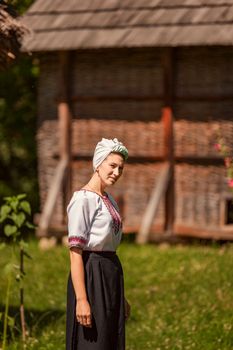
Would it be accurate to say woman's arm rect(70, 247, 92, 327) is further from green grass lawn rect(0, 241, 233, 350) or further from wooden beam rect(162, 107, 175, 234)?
wooden beam rect(162, 107, 175, 234)

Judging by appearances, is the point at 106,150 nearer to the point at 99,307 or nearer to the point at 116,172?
the point at 116,172

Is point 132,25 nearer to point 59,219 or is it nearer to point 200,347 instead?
point 59,219

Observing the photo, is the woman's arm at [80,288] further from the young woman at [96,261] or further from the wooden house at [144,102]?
the wooden house at [144,102]

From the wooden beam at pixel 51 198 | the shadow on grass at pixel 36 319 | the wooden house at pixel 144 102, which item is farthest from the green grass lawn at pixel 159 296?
the wooden house at pixel 144 102

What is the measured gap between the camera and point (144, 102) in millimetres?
14508

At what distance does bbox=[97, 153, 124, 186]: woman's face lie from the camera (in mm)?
5750

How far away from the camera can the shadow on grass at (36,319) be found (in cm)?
884

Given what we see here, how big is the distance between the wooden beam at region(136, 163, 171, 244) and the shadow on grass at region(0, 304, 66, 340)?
13.2 feet

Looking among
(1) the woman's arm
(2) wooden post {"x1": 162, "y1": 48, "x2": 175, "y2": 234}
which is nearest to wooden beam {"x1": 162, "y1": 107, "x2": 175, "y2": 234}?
(2) wooden post {"x1": 162, "y1": 48, "x2": 175, "y2": 234}

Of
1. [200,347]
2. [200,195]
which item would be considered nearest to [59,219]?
[200,195]

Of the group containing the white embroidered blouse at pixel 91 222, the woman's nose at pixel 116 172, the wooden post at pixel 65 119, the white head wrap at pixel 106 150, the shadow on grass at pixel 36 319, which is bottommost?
the shadow on grass at pixel 36 319

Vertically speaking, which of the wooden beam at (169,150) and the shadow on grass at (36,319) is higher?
the wooden beam at (169,150)

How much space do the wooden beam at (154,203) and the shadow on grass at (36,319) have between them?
401 centimetres

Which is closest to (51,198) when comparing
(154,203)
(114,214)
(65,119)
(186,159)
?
(65,119)
